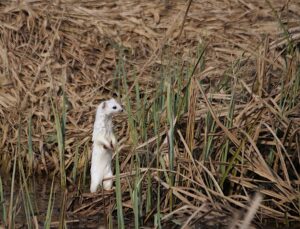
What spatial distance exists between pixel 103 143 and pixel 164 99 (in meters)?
0.60

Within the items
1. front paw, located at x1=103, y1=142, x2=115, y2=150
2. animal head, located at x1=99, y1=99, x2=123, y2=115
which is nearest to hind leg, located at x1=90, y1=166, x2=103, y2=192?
front paw, located at x1=103, y1=142, x2=115, y2=150

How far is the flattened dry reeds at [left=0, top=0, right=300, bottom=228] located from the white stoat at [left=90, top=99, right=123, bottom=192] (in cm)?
16

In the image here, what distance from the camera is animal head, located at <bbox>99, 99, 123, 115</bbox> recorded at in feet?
19.9

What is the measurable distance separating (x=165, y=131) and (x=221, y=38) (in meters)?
2.70

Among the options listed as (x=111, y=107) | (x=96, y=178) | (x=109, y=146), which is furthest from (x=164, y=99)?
(x=96, y=178)

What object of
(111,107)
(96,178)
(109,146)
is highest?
(111,107)

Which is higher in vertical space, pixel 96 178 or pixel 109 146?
pixel 109 146

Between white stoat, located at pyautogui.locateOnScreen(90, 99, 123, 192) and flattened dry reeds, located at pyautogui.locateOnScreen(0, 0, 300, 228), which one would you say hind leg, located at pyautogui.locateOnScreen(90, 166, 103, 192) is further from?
flattened dry reeds, located at pyautogui.locateOnScreen(0, 0, 300, 228)

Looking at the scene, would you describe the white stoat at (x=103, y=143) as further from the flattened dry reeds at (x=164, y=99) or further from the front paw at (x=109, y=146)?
the flattened dry reeds at (x=164, y=99)

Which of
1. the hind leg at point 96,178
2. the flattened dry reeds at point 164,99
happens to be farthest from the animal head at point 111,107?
the hind leg at point 96,178

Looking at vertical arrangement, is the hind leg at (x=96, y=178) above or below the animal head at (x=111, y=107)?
below

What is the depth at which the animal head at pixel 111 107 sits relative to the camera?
605cm

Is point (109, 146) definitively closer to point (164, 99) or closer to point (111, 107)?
point (111, 107)

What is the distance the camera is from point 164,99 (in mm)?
6125
